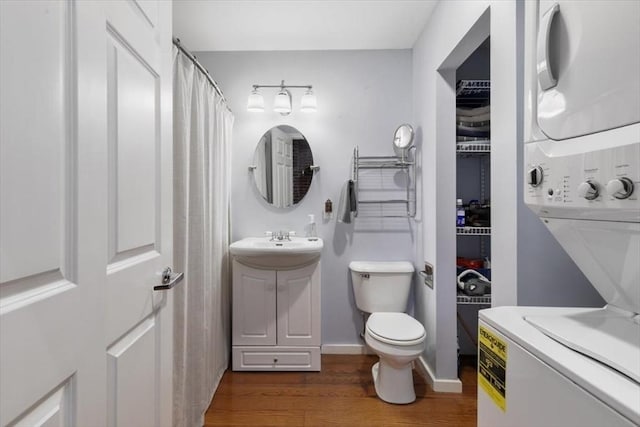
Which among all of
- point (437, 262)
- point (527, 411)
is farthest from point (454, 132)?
point (527, 411)

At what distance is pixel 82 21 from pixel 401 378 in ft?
6.66

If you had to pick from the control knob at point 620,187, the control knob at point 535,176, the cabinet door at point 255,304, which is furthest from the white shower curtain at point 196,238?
the control knob at point 620,187

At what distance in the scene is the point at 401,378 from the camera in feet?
5.88

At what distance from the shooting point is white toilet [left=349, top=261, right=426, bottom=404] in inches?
67.2

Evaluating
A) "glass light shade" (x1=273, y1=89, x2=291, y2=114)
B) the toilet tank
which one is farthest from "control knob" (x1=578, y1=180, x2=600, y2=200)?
"glass light shade" (x1=273, y1=89, x2=291, y2=114)

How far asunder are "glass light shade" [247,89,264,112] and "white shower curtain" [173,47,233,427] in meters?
0.32

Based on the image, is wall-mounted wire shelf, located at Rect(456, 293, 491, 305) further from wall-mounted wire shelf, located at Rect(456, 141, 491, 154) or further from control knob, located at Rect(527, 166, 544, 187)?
control knob, located at Rect(527, 166, 544, 187)

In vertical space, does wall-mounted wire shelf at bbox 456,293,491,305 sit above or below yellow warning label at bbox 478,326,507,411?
below

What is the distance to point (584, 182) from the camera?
1.99 feet

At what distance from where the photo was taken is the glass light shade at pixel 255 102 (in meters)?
2.30

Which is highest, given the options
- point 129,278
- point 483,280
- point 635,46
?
point 635,46

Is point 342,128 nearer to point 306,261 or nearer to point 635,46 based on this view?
point 306,261

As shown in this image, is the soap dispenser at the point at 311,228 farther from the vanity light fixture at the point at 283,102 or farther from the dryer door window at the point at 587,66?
the dryer door window at the point at 587,66

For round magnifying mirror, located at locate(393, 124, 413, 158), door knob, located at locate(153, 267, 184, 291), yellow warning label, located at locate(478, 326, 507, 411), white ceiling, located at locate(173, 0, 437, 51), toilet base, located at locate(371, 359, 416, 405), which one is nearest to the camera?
yellow warning label, located at locate(478, 326, 507, 411)
